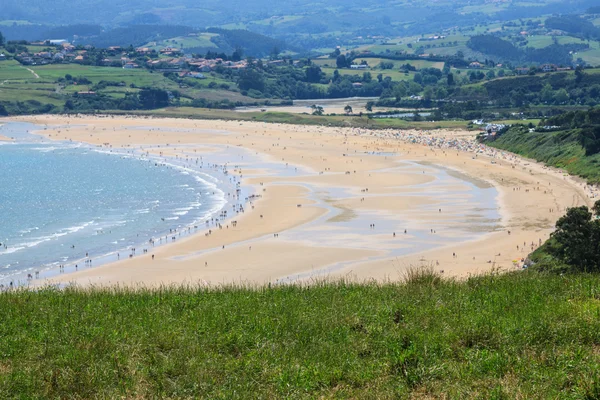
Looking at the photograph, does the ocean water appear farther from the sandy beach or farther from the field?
the field

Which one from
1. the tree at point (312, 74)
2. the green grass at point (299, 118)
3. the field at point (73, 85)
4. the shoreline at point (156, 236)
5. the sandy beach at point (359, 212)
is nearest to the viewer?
the shoreline at point (156, 236)

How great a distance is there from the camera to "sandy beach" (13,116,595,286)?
30234 millimetres

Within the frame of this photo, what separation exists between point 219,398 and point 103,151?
217 feet

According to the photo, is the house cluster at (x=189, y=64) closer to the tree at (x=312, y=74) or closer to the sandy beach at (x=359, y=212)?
the tree at (x=312, y=74)

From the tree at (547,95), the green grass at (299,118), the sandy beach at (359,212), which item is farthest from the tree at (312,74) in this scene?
the sandy beach at (359,212)

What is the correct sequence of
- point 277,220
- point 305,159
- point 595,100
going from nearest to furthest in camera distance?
1. point 277,220
2. point 305,159
3. point 595,100

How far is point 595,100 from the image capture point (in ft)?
351

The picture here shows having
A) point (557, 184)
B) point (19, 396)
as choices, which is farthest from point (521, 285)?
point (557, 184)

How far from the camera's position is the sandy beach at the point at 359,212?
30234 millimetres

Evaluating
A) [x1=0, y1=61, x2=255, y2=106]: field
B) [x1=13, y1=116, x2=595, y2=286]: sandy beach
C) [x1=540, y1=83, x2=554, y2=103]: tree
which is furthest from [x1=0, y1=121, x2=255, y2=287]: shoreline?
[x1=540, y1=83, x2=554, y2=103]: tree

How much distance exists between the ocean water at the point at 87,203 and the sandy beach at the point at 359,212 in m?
2.28

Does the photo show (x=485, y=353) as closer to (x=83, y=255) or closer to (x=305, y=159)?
(x=83, y=255)

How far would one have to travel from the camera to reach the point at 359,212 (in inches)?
1652

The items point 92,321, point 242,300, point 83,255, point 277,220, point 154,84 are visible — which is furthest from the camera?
point 154,84
